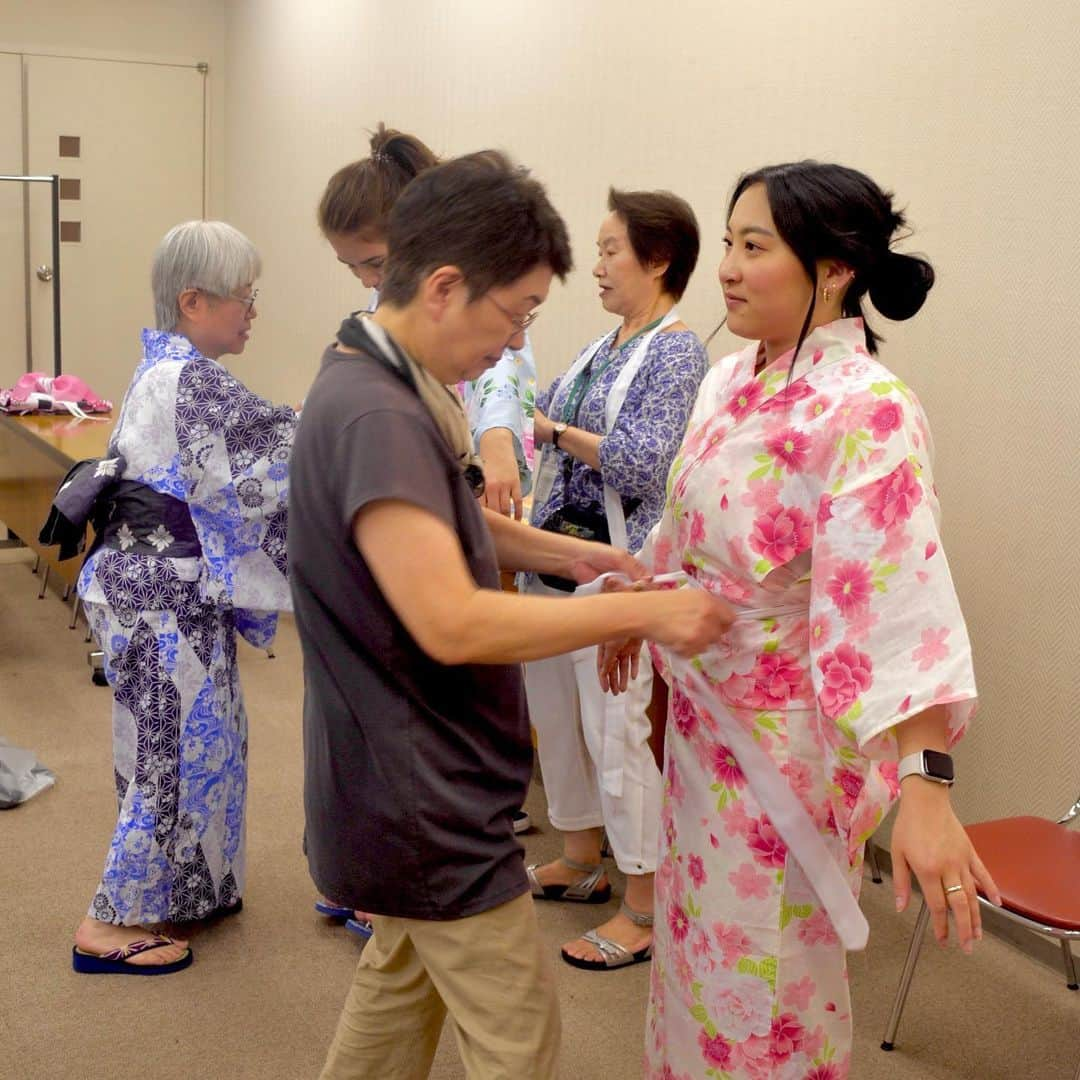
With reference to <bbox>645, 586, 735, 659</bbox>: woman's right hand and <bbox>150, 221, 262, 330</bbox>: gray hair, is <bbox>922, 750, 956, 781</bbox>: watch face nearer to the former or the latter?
<bbox>645, 586, 735, 659</bbox>: woman's right hand

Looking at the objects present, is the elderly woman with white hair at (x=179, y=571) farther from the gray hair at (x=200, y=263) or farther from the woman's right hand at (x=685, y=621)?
the woman's right hand at (x=685, y=621)

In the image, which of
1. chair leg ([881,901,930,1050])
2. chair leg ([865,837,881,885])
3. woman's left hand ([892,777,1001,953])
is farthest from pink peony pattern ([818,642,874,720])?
chair leg ([865,837,881,885])

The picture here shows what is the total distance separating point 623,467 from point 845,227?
1.02 m

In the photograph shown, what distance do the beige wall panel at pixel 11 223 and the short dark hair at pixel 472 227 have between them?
5730mm

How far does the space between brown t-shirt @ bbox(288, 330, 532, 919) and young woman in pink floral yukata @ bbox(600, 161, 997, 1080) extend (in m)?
0.31

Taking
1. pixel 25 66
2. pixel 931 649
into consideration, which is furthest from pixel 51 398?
pixel 931 649

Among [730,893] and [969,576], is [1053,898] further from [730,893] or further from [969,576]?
[969,576]

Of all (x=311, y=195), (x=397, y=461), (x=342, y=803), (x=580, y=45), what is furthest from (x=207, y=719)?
(x=311, y=195)

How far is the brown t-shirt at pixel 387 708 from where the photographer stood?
1.31m

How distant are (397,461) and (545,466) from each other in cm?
158

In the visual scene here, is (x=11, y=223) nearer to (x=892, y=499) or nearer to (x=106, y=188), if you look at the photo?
(x=106, y=188)

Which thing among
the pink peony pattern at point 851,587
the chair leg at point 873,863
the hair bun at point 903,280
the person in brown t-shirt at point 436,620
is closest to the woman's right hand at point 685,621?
the person in brown t-shirt at point 436,620

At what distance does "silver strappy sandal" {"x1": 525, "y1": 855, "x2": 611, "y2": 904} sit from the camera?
2.90m

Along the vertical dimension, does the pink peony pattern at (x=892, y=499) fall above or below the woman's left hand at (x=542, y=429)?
above
